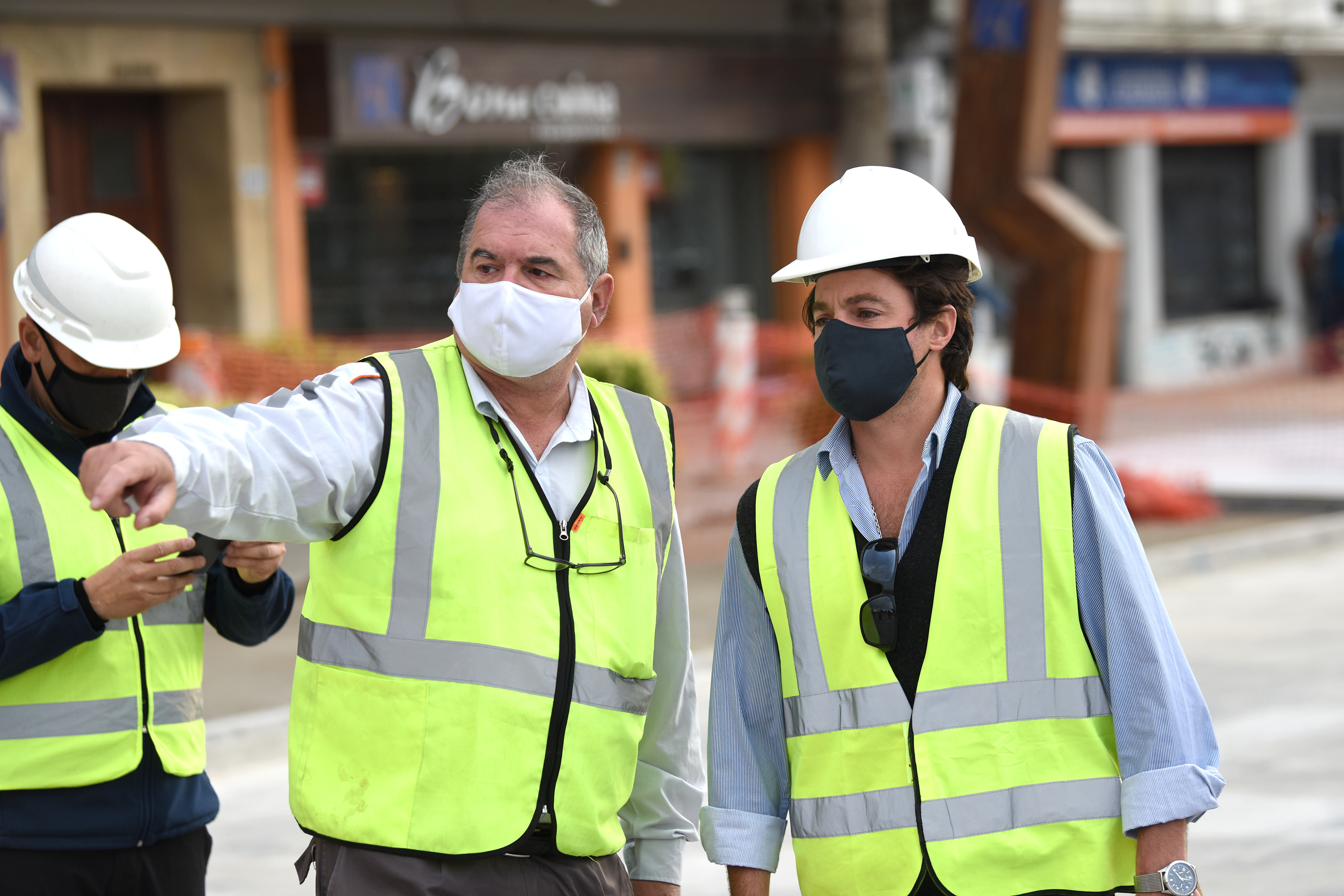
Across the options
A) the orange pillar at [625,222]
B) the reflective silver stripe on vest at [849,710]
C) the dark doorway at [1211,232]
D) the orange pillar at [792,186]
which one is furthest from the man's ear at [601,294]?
the dark doorway at [1211,232]

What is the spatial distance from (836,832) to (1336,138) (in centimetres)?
2580

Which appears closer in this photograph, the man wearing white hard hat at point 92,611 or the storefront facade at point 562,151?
the man wearing white hard hat at point 92,611

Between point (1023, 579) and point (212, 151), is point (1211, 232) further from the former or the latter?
point (1023, 579)

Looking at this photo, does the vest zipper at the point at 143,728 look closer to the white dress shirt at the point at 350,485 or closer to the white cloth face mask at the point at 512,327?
the white dress shirt at the point at 350,485

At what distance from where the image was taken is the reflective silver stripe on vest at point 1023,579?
2811mm

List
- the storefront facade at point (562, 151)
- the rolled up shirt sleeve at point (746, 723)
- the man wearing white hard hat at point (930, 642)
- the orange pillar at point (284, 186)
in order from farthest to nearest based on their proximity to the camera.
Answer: the storefront facade at point (562, 151)
the orange pillar at point (284, 186)
the rolled up shirt sleeve at point (746, 723)
the man wearing white hard hat at point (930, 642)

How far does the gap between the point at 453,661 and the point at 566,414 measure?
1.83ft

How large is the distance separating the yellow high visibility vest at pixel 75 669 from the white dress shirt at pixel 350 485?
0.61 metres

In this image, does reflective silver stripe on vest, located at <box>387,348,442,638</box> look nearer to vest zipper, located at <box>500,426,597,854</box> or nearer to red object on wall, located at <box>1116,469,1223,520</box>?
vest zipper, located at <box>500,426,597,854</box>

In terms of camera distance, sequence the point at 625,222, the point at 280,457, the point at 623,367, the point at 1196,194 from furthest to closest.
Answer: the point at 1196,194
the point at 625,222
the point at 623,367
the point at 280,457

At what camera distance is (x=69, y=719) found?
10.5 ft

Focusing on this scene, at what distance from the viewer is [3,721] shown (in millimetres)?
3150

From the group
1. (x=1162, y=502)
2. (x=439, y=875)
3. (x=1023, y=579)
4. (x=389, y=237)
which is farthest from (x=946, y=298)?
(x=389, y=237)

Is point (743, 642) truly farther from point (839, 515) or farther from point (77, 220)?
point (77, 220)
